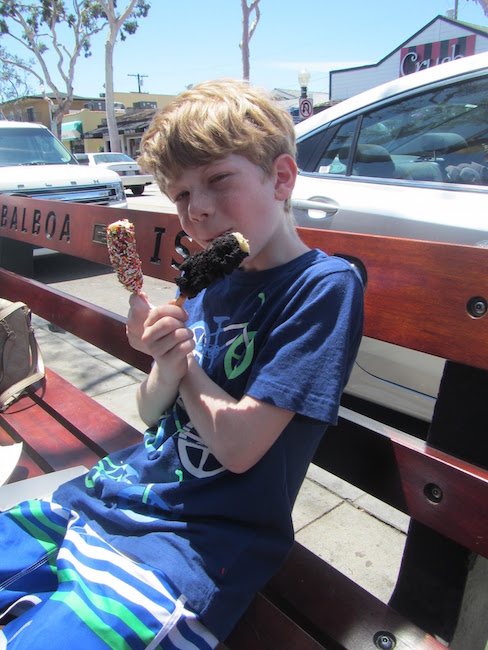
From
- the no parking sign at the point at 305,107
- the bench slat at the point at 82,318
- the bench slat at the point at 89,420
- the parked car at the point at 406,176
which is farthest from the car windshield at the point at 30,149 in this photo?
the no parking sign at the point at 305,107

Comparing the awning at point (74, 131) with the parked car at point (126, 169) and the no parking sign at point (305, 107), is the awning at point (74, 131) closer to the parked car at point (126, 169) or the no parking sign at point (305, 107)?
the parked car at point (126, 169)

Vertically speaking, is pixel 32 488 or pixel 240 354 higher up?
pixel 240 354

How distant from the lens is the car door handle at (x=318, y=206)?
3.00 meters

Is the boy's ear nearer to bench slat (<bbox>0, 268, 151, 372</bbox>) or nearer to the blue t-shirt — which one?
the blue t-shirt

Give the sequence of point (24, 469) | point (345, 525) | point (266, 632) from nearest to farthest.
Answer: point (266, 632), point (24, 469), point (345, 525)

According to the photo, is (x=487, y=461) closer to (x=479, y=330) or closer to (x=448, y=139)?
(x=479, y=330)

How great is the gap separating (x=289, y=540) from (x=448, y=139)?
8.01ft

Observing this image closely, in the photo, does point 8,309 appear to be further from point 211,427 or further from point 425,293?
point 425,293

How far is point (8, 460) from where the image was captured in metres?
1.82

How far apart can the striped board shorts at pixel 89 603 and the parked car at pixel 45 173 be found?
22.6ft

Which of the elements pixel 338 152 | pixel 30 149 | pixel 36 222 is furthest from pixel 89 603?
pixel 30 149

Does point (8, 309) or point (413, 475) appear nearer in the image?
point (413, 475)

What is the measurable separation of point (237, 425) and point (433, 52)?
29033 mm

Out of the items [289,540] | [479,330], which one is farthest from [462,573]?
[479,330]
